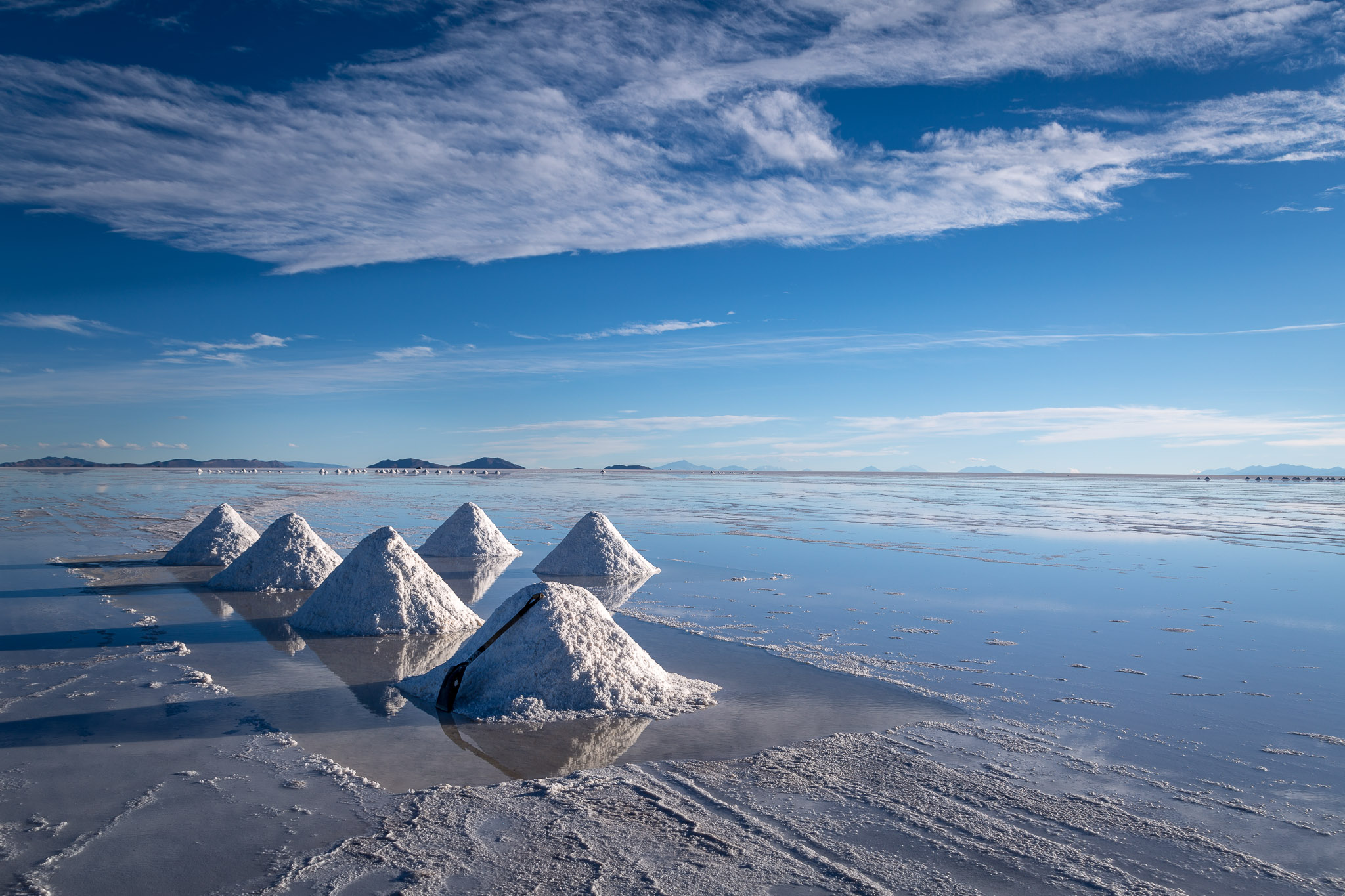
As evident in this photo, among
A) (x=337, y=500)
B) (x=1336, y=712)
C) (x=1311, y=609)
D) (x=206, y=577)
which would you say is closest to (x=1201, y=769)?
(x=1336, y=712)

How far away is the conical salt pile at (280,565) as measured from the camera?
11.4m

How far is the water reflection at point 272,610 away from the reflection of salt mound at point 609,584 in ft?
12.0

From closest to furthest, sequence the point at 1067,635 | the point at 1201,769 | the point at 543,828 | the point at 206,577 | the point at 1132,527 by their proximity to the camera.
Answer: the point at 543,828 → the point at 1201,769 → the point at 1067,635 → the point at 206,577 → the point at 1132,527

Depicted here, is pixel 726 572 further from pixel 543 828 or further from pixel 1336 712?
pixel 543 828

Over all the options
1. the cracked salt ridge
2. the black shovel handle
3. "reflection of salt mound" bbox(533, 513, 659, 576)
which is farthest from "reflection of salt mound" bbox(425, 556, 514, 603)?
the cracked salt ridge

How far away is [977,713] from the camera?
596 cm

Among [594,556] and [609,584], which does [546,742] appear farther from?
[594,556]

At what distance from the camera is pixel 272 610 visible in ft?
33.1

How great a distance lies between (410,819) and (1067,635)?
25.5 feet

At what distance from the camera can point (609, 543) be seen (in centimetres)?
1328

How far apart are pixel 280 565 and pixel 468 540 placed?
409 cm

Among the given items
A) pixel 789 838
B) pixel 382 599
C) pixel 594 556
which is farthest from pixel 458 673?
pixel 594 556

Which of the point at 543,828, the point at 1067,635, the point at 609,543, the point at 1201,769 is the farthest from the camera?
the point at 609,543

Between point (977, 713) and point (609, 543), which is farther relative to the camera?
point (609, 543)
